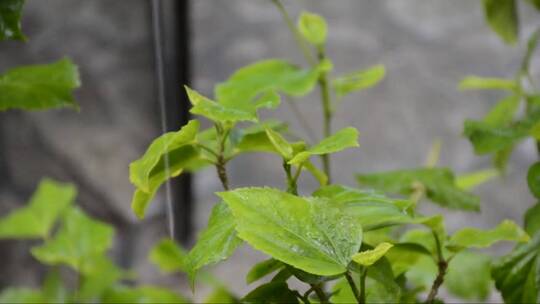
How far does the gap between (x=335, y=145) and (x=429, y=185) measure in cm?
31

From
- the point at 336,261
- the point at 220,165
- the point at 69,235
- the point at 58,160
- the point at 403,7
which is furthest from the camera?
the point at 403,7

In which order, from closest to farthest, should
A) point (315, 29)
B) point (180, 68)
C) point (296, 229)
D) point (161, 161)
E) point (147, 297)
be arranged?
1. point (296, 229)
2. point (161, 161)
3. point (147, 297)
4. point (315, 29)
5. point (180, 68)

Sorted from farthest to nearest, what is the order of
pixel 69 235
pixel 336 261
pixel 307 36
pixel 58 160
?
1. pixel 58 160
2. pixel 69 235
3. pixel 307 36
4. pixel 336 261

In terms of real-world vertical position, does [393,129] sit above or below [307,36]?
below

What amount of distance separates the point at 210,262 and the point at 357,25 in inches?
50.6

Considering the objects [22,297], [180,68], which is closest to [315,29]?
[22,297]

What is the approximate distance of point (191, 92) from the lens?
0.48 m

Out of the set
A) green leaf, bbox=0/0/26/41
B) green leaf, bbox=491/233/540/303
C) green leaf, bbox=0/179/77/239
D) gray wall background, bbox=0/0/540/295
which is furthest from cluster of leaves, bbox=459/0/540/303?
gray wall background, bbox=0/0/540/295

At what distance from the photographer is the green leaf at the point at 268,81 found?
647 mm

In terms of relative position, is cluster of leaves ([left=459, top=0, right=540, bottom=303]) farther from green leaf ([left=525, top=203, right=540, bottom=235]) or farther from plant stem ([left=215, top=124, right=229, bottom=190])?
plant stem ([left=215, top=124, right=229, bottom=190])

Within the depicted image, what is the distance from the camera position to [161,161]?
515 mm

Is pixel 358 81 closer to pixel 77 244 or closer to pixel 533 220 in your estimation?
pixel 533 220

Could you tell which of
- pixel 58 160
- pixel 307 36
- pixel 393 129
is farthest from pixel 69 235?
pixel 393 129

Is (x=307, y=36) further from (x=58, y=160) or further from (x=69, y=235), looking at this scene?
(x=58, y=160)
